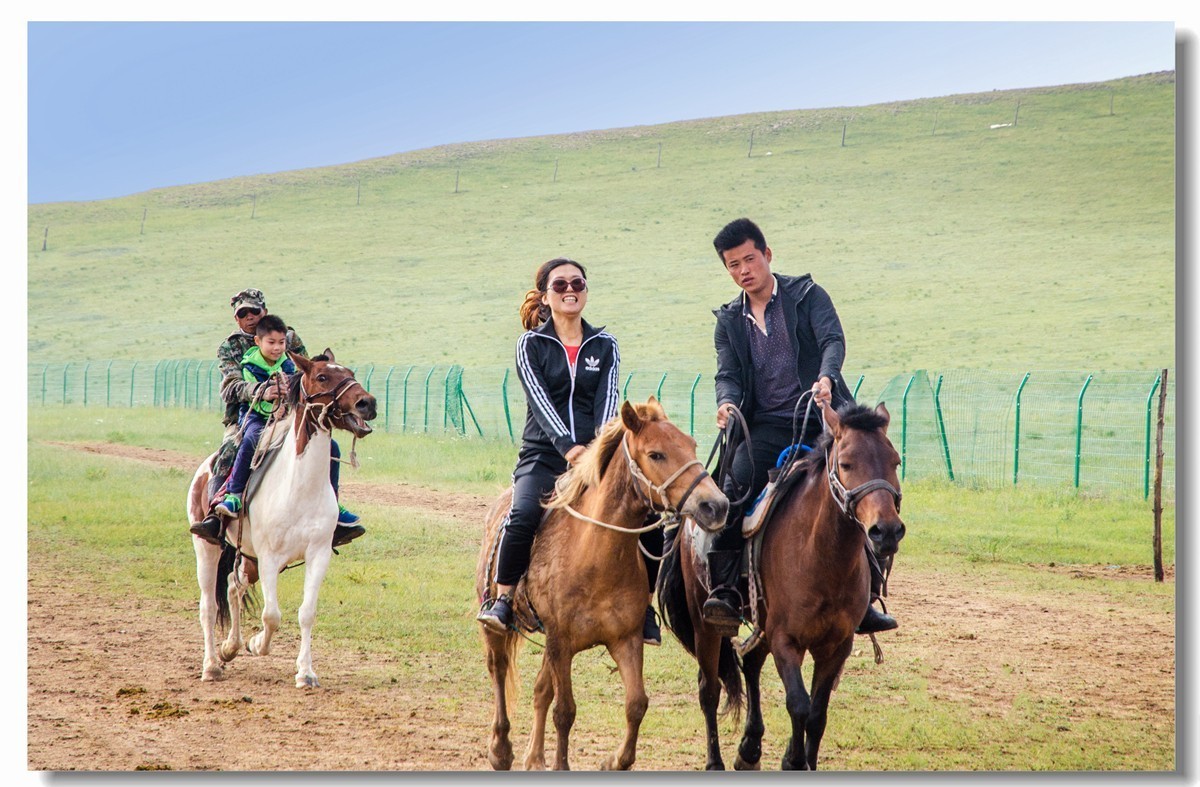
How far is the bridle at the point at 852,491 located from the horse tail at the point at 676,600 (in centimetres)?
95

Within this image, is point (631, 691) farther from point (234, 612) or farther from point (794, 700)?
point (234, 612)

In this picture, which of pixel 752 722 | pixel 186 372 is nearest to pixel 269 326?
pixel 752 722

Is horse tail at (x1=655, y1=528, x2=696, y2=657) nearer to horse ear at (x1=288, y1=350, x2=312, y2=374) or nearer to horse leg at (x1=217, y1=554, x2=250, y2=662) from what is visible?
horse ear at (x1=288, y1=350, x2=312, y2=374)

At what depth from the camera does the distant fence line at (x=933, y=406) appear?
13.8m

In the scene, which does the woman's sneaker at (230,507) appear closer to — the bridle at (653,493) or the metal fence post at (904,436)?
the bridle at (653,493)

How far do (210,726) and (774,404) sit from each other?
2.95 meters

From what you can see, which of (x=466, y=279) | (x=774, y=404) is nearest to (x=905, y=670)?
(x=774, y=404)

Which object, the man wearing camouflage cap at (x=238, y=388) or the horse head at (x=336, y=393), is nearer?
the horse head at (x=336, y=393)

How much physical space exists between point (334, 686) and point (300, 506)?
95 centimetres

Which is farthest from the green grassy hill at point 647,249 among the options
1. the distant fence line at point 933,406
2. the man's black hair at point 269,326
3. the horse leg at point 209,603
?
the horse leg at point 209,603

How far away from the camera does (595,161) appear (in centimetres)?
2014

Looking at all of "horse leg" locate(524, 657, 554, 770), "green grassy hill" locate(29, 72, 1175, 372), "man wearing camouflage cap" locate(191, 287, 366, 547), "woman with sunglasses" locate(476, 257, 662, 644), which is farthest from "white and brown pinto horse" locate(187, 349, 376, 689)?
"green grassy hill" locate(29, 72, 1175, 372)

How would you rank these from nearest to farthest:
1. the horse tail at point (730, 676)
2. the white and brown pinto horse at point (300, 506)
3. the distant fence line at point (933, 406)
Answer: the horse tail at point (730, 676), the white and brown pinto horse at point (300, 506), the distant fence line at point (933, 406)

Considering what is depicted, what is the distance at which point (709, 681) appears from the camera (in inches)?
195
